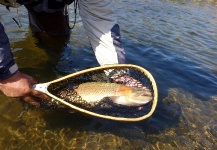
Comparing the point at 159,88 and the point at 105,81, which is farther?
the point at 159,88

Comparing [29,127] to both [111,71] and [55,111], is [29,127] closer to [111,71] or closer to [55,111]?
[55,111]

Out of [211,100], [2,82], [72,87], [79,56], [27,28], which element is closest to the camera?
[2,82]

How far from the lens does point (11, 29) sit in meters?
5.19

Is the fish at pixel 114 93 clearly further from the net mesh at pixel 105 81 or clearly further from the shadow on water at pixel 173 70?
the shadow on water at pixel 173 70

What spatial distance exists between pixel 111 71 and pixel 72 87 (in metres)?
0.48

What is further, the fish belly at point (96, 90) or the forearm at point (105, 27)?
the forearm at point (105, 27)

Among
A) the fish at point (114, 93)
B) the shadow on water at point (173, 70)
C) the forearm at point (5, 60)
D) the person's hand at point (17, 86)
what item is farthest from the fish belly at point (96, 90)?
the shadow on water at point (173, 70)

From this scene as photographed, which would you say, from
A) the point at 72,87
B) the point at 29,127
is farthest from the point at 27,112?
the point at 72,87

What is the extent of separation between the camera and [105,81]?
2.82m

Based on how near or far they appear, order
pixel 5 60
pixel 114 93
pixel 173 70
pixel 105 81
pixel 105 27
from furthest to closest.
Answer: pixel 173 70
pixel 105 27
pixel 105 81
pixel 114 93
pixel 5 60

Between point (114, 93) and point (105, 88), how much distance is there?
0.13 m

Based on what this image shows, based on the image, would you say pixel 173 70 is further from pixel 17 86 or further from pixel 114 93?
pixel 17 86

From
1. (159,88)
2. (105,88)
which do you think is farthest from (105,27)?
(159,88)

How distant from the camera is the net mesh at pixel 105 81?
2.54 meters
